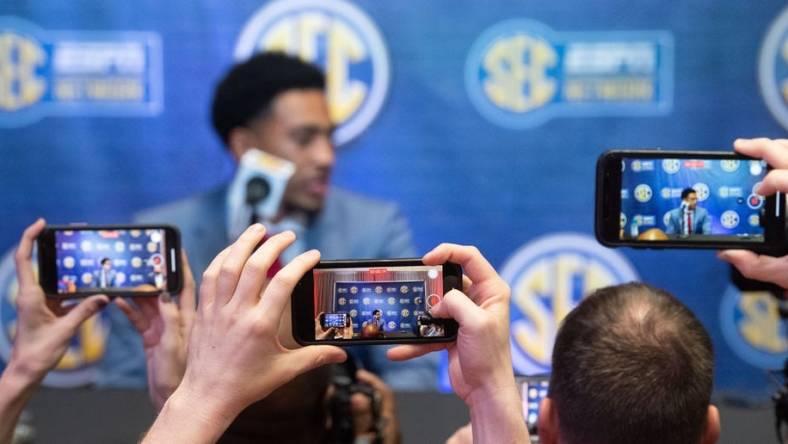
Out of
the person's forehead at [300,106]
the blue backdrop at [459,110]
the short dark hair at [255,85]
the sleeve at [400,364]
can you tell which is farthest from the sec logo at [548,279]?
the short dark hair at [255,85]

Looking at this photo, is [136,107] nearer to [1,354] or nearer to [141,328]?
[1,354]

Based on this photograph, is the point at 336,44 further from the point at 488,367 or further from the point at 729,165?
the point at 488,367

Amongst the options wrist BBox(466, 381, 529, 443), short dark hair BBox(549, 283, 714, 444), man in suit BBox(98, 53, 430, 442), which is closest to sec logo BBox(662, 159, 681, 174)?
short dark hair BBox(549, 283, 714, 444)

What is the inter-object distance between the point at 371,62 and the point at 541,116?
0.62 m

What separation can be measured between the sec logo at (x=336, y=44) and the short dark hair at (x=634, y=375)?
6.12 ft

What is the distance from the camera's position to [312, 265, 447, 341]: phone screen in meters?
1.05

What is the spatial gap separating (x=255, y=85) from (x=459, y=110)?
2.37 feet

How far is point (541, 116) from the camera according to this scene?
2771mm

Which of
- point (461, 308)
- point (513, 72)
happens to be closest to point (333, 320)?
point (461, 308)

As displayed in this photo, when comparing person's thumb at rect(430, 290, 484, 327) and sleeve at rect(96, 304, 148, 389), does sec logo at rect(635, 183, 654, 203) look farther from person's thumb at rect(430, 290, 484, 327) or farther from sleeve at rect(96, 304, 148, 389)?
sleeve at rect(96, 304, 148, 389)

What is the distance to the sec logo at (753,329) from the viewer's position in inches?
110

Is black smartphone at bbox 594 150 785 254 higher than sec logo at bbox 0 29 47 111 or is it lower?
lower

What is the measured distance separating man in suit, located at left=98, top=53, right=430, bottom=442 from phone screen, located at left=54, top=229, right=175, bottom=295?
1.27 meters

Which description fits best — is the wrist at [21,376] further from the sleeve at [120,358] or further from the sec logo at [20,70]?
the sec logo at [20,70]
